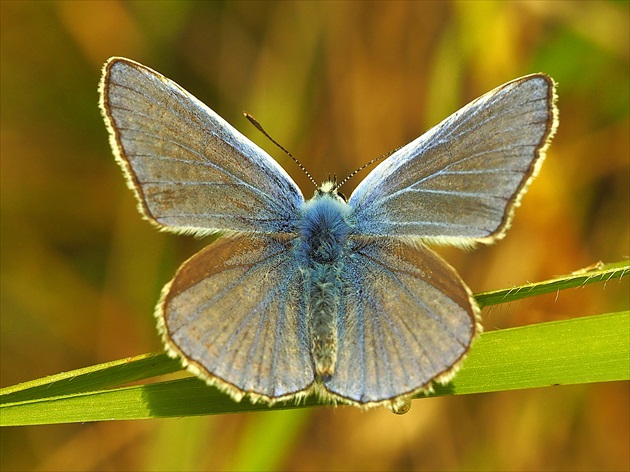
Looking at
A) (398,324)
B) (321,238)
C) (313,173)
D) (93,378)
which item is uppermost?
(313,173)

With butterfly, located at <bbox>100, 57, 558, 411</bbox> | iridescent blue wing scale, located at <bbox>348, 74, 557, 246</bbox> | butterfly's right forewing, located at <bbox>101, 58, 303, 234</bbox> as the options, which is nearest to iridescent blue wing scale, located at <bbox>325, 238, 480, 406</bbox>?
butterfly, located at <bbox>100, 57, 558, 411</bbox>

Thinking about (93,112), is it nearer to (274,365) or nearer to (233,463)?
(233,463)

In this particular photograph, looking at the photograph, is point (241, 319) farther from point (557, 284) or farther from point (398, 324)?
point (557, 284)

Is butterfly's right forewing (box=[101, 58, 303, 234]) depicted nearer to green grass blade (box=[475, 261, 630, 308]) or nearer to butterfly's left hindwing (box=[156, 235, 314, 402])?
butterfly's left hindwing (box=[156, 235, 314, 402])

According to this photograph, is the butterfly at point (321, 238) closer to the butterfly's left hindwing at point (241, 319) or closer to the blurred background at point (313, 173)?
the butterfly's left hindwing at point (241, 319)

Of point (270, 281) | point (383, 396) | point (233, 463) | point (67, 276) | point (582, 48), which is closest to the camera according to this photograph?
point (383, 396)

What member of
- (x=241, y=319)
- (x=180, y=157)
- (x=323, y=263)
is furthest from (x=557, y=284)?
(x=180, y=157)

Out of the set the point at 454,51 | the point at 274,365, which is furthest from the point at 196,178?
the point at 454,51
